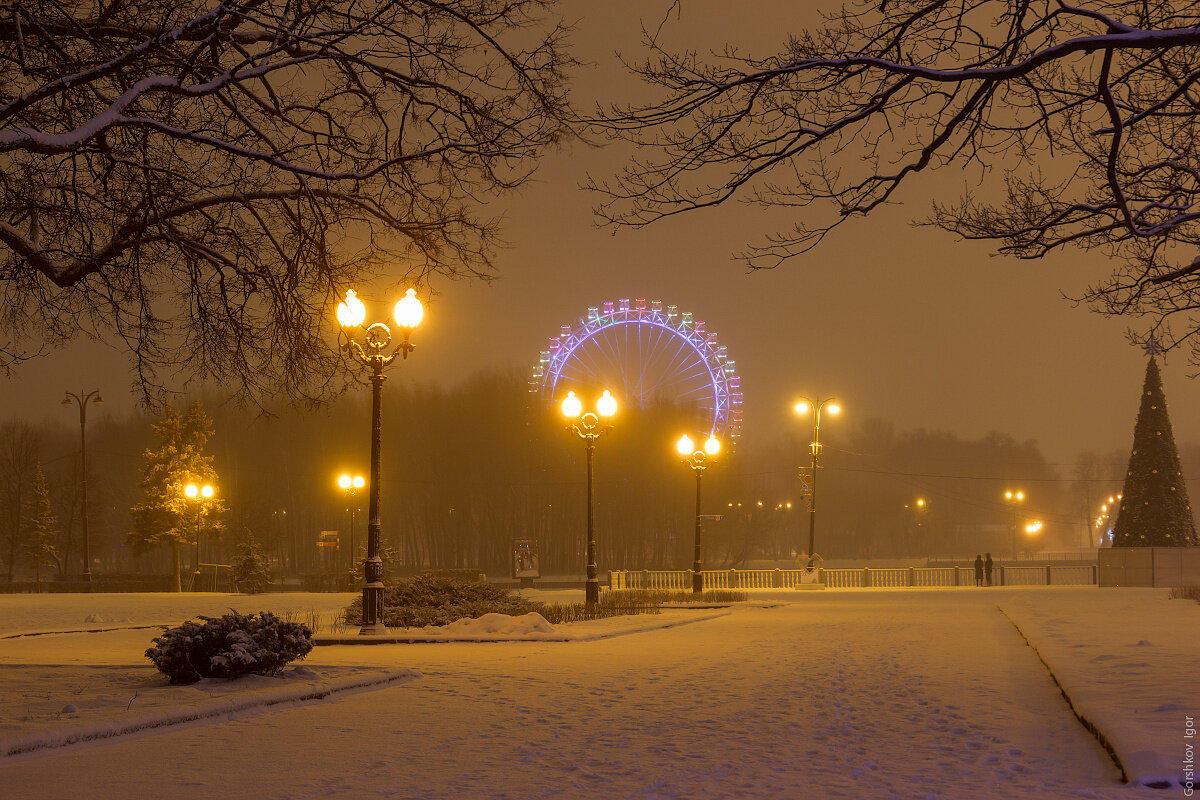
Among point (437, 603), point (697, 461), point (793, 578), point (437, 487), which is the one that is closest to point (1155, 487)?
point (793, 578)

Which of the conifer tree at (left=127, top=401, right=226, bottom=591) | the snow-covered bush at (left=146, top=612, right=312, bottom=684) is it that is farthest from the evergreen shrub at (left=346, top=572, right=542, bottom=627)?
the conifer tree at (left=127, top=401, right=226, bottom=591)

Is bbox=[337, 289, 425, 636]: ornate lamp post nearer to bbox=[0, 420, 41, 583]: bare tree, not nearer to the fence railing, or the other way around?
the fence railing

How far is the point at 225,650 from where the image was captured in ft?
35.8

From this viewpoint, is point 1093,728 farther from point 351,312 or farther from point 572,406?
point 572,406

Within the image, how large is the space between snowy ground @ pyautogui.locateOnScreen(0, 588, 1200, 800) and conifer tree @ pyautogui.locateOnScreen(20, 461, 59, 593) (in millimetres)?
61732

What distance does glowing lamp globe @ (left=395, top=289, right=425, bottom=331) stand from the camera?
18.2 metres

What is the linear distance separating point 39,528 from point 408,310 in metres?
64.6

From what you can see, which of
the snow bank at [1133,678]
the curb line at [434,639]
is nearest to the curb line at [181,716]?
the curb line at [434,639]

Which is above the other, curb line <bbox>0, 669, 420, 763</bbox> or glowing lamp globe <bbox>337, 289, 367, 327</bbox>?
glowing lamp globe <bbox>337, 289, 367, 327</bbox>

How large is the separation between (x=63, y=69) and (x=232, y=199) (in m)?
1.81

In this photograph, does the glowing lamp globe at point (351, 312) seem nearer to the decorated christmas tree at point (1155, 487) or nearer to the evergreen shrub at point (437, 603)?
the evergreen shrub at point (437, 603)

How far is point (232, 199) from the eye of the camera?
36.1ft

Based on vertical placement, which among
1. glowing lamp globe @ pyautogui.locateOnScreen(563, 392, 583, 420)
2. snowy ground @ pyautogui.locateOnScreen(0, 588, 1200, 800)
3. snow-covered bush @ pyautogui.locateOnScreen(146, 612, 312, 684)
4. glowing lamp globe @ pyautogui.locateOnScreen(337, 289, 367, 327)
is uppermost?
glowing lamp globe @ pyautogui.locateOnScreen(337, 289, 367, 327)

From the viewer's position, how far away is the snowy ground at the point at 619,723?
6723 millimetres
